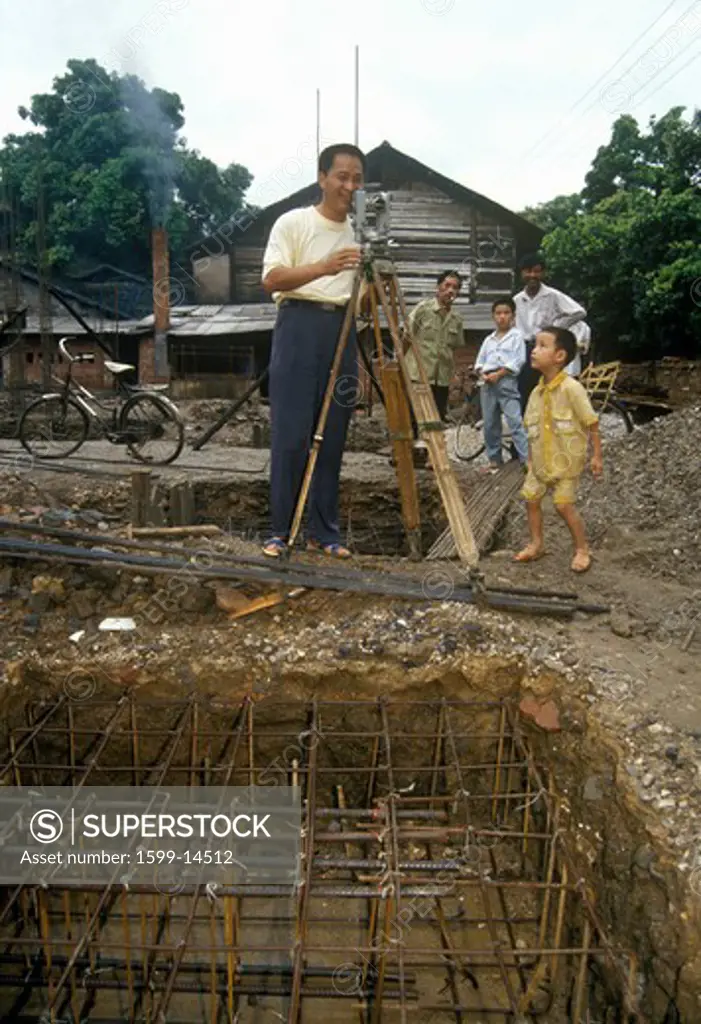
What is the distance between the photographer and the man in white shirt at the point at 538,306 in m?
6.07

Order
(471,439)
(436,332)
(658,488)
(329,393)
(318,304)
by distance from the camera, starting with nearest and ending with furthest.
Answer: (329,393) < (318,304) < (658,488) < (436,332) < (471,439)

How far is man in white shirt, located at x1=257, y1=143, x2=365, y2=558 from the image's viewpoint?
371cm

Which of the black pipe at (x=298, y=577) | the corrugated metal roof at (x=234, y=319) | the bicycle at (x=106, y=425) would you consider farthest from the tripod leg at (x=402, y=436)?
the corrugated metal roof at (x=234, y=319)

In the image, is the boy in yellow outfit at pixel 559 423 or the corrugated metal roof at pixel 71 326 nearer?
the boy in yellow outfit at pixel 559 423

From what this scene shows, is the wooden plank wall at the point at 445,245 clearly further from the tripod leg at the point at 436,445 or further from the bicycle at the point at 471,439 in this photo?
Answer: the tripod leg at the point at 436,445

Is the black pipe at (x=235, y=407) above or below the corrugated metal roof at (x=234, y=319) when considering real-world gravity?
below

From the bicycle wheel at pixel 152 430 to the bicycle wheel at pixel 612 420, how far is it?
5.03 meters

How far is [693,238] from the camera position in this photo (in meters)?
16.3

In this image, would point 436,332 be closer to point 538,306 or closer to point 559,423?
point 538,306

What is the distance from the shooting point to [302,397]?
400cm

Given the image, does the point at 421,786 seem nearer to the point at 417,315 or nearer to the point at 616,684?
the point at 616,684

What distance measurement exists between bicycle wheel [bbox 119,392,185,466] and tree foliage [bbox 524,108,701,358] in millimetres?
12138

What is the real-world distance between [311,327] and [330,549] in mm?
1273

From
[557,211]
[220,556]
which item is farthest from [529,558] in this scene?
[557,211]
